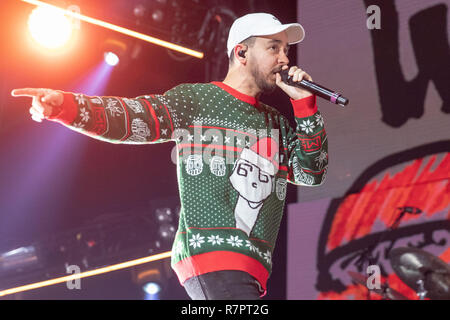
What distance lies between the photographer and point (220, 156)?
186 centimetres

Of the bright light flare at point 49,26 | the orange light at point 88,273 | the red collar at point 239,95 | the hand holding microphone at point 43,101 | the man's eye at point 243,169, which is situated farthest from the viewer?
the orange light at point 88,273

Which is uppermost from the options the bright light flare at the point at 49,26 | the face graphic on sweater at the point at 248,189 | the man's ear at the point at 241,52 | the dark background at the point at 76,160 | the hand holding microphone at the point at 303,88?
the bright light flare at the point at 49,26

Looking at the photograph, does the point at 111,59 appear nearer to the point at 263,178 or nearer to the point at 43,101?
the point at 263,178

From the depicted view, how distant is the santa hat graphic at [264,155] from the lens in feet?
6.22

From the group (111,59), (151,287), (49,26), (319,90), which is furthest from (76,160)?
(319,90)

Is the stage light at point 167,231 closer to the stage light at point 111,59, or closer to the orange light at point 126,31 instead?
the stage light at point 111,59

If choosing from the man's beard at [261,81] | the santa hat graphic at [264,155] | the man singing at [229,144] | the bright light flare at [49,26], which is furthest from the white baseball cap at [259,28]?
the bright light flare at [49,26]

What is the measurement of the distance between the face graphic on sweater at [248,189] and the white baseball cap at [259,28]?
1.45ft

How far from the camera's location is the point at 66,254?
4.83 meters

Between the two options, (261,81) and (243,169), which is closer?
(243,169)

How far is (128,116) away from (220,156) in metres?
0.30
